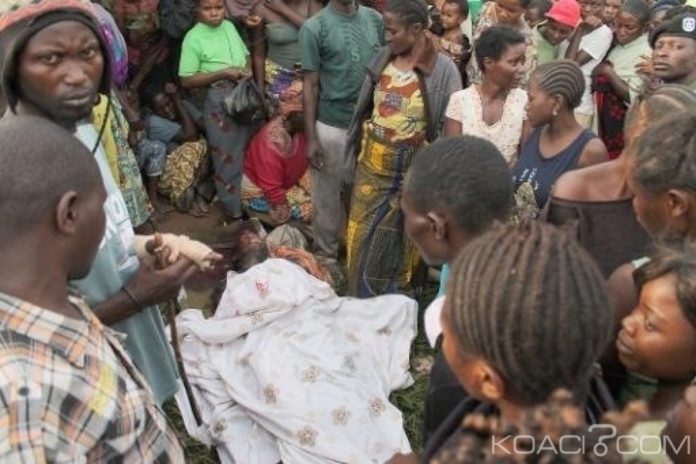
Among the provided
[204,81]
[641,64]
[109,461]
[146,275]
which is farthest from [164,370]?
[641,64]

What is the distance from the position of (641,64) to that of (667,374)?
3.42m

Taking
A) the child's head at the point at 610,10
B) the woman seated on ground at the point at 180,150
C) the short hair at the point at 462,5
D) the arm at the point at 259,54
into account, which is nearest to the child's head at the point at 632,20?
the child's head at the point at 610,10

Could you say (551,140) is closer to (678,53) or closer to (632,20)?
(678,53)

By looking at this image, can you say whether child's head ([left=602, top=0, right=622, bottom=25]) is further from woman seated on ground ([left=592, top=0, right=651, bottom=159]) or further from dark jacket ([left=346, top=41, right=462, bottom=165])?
dark jacket ([left=346, top=41, right=462, bottom=165])

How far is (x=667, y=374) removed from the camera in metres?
1.74

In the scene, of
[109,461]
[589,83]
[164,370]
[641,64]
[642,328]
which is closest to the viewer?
[109,461]

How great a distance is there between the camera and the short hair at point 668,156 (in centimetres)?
213

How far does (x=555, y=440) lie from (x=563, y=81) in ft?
8.69

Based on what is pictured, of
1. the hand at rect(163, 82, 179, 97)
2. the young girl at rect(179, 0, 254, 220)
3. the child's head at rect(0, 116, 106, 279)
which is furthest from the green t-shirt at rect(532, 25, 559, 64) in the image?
the child's head at rect(0, 116, 106, 279)

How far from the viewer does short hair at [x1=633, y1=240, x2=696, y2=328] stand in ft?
5.40

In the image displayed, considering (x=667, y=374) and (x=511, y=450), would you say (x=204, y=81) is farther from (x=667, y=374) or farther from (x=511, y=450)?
(x=511, y=450)

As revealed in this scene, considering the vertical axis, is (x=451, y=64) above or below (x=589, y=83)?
above

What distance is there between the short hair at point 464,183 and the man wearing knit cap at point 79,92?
71 centimetres

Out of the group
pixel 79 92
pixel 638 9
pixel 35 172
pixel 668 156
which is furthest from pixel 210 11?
pixel 35 172
